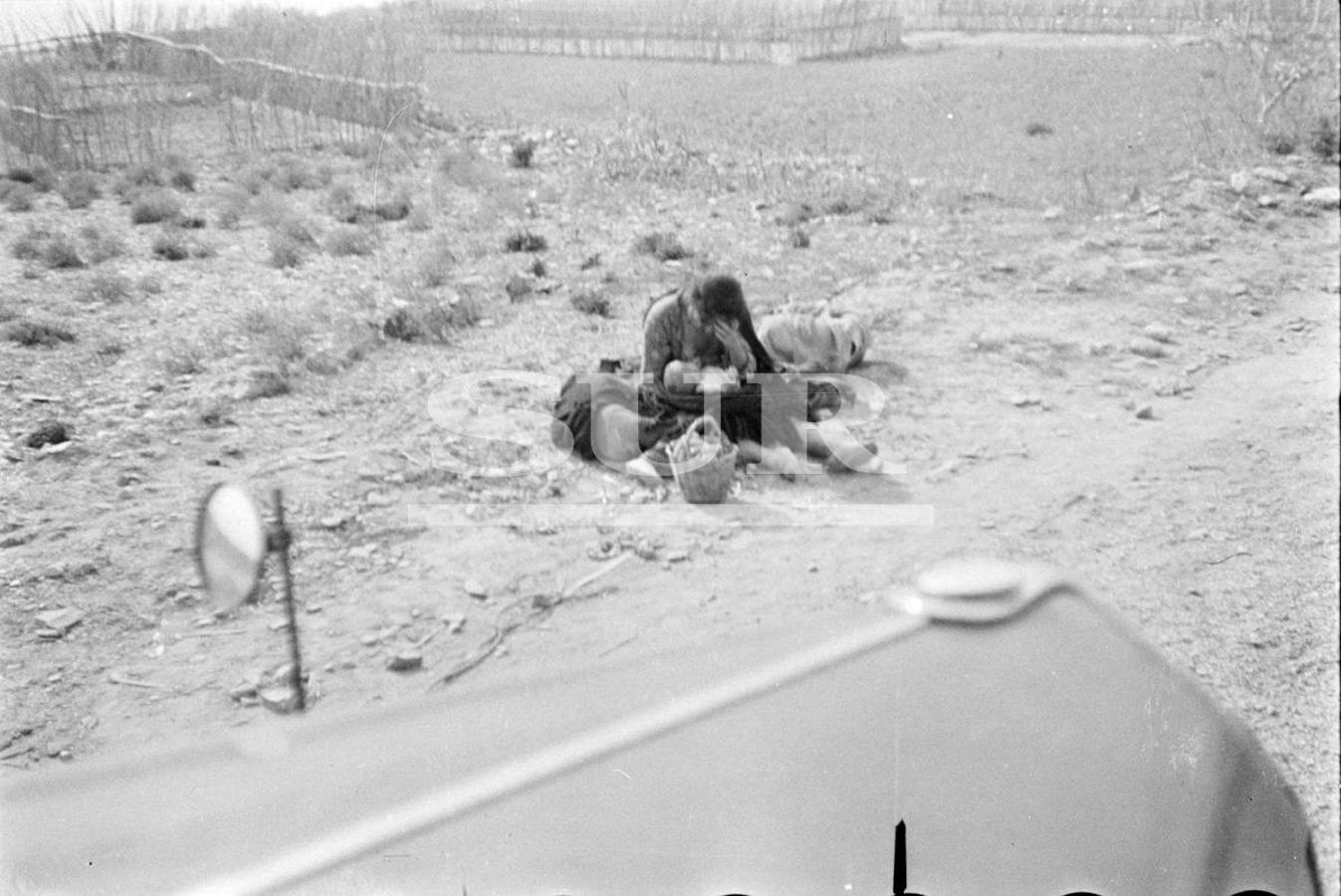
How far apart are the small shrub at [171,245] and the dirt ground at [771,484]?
0.05m

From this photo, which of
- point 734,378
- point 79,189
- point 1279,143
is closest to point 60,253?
point 79,189

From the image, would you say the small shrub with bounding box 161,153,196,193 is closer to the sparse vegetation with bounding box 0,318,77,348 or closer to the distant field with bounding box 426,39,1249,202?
the sparse vegetation with bounding box 0,318,77,348

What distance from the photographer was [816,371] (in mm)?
4285

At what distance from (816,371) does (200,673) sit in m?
2.44

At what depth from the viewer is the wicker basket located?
3.67 metres

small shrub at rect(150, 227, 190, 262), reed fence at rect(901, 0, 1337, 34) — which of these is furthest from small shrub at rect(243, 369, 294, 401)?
reed fence at rect(901, 0, 1337, 34)

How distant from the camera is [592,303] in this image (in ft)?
13.2

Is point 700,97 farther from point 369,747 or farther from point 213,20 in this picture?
point 369,747

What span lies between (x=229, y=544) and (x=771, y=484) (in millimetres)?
1760

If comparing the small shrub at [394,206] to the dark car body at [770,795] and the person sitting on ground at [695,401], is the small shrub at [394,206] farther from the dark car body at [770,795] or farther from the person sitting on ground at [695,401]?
the dark car body at [770,795]

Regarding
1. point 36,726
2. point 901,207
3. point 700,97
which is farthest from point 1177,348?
point 36,726

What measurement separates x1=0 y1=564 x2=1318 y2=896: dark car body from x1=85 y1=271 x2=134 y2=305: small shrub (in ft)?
4.68

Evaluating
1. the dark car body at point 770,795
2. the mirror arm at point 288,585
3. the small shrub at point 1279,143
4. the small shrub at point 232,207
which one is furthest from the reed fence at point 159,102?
the small shrub at point 1279,143

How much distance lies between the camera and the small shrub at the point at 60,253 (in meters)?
2.97
